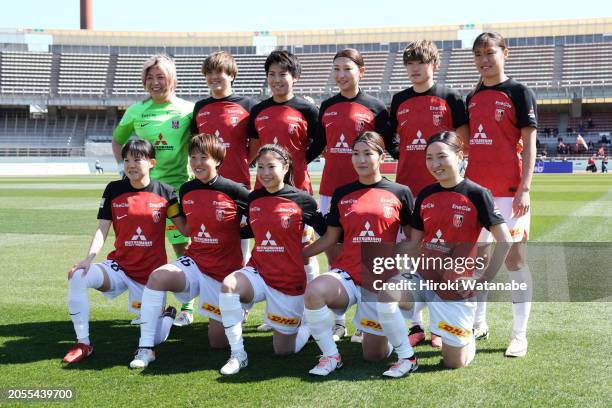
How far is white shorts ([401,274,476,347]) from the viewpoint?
13.5 feet

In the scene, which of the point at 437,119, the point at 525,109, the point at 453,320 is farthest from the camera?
the point at 437,119

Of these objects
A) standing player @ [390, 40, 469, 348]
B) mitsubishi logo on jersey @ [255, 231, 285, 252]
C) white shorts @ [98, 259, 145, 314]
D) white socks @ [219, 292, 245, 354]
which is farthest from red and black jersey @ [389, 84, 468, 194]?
white shorts @ [98, 259, 145, 314]

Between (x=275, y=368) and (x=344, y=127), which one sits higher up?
(x=344, y=127)

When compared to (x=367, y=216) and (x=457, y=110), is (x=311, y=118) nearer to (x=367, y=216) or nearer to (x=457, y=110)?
(x=457, y=110)

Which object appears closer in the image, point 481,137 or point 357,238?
point 357,238

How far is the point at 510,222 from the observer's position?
15.2ft

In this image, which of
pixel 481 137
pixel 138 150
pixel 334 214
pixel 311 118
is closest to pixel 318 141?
pixel 311 118

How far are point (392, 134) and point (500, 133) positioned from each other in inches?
33.7

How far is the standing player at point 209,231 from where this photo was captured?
471 centimetres

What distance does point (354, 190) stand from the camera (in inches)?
176

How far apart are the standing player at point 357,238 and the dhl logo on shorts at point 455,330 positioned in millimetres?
415

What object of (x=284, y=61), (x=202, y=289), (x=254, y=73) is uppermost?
(x=254, y=73)

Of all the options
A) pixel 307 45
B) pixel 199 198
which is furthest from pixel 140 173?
pixel 307 45

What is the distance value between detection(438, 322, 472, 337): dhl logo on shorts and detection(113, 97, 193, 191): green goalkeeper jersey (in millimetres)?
2635
